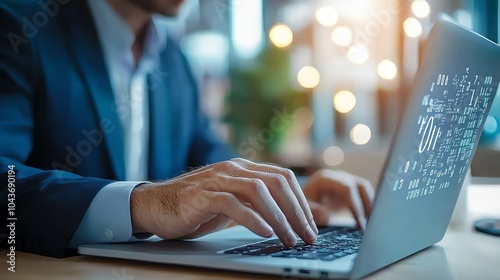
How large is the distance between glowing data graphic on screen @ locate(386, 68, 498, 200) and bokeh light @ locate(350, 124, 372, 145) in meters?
2.51

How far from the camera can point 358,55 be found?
3.17 metres

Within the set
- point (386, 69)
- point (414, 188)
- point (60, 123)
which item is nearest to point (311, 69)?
point (386, 69)

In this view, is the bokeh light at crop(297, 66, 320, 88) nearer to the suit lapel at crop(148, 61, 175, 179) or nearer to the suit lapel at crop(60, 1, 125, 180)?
the suit lapel at crop(148, 61, 175, 179)

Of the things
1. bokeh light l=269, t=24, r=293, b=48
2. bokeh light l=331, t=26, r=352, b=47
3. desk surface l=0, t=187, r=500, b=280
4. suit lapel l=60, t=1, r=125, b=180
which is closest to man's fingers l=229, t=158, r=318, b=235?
desk surface l=0, t=187, r=500, b=280

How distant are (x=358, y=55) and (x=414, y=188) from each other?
2692 mm

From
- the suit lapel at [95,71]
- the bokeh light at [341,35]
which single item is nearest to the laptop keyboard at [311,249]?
the suit lapel at [95,71]

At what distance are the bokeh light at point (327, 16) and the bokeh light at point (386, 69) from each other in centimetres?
34

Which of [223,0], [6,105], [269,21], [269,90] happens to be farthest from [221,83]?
[6,105]

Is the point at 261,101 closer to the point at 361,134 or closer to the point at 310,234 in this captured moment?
the point at 361,134

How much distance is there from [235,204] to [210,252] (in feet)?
0.18

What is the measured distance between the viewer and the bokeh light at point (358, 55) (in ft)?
10.4

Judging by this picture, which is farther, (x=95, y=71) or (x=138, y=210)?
(x=95, y=71)

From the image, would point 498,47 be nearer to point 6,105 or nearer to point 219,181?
point 219,181

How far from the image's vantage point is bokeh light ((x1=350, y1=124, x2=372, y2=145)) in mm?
3209
